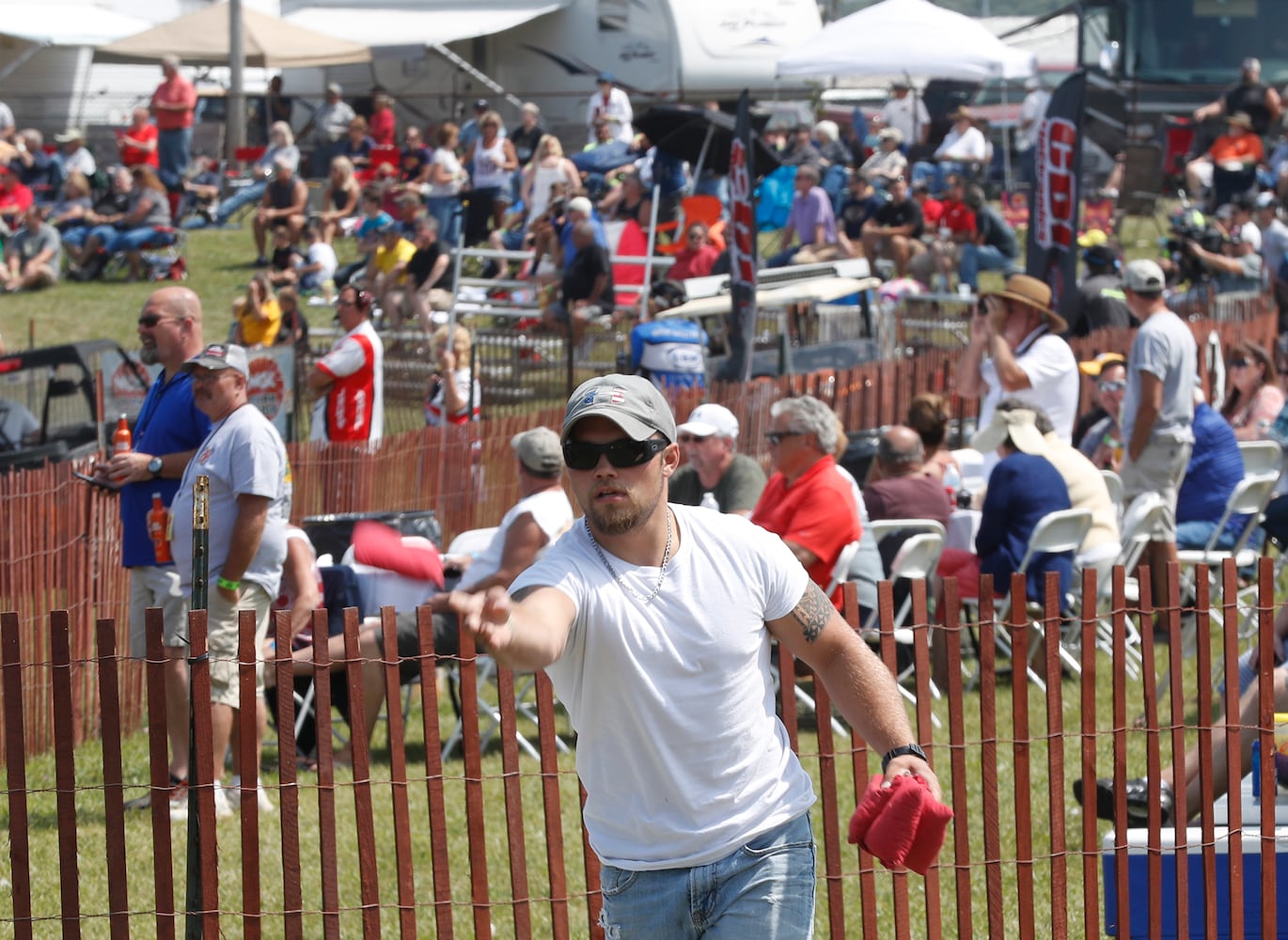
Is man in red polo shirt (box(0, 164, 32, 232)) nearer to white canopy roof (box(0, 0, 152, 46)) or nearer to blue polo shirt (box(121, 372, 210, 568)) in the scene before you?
white canopy roof (box(0, 0, 152, 46))

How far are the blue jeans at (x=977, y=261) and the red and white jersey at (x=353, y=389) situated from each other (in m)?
10.6

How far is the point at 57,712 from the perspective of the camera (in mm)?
3898

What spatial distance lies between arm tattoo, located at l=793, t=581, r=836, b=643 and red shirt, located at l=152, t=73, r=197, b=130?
2280 centimetres

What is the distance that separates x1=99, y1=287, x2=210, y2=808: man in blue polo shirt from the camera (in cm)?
618

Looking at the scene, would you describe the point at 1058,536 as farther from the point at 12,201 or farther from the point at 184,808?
the point at 12,201

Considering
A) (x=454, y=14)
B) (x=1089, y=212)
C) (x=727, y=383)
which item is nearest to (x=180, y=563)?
(x=727, y=383)

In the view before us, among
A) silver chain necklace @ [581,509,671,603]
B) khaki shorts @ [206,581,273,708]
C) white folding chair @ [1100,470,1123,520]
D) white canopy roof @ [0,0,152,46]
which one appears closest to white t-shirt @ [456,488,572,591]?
khaki shorts @ [206,581,273,708]

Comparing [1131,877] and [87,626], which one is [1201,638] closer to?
[1131,877]

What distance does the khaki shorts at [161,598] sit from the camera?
6227 millimetres

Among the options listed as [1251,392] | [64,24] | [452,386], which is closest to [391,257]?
[452,386]

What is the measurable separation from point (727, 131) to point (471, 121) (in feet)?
34.5

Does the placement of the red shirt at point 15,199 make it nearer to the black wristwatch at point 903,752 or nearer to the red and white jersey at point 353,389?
the red and white jersey at point 353,389

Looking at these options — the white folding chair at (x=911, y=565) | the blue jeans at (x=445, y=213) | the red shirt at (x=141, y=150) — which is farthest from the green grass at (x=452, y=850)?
Answer: the red shirt at (x=141, y=150)

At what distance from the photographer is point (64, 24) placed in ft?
91.0
